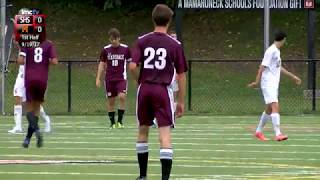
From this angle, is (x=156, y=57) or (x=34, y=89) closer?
(x=156, y=57)

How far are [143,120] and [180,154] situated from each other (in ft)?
12.0

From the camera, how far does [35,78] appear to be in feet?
55.4

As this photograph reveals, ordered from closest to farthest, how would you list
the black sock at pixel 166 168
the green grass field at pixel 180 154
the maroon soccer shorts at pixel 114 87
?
1. the black sock at pixel 166 168
2. the green grass field at pixel 180 154
3. the maroon soccer shorts at pixel 114 87

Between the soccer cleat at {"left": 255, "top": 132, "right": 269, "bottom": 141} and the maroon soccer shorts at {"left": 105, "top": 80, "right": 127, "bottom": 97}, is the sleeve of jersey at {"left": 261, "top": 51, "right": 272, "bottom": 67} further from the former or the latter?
the maroon soccer shorts at {"left": 105, "top": 80, "right": 127, "bottom": 97}

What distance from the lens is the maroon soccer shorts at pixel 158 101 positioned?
1230 centimetres

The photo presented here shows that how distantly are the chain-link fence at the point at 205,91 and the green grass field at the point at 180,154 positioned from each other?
711 cm

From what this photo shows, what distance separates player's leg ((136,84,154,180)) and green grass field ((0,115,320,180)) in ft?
1.75

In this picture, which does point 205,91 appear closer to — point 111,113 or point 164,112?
point 111,113

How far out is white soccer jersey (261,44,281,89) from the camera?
60.6 feet

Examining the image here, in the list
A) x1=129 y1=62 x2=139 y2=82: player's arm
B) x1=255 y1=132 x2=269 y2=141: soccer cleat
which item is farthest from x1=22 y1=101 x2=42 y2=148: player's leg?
x1=129 y1=62 x2=139 y2=82: player's arm

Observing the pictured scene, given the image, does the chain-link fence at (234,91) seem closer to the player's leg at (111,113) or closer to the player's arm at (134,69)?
the player's leg at (111,113)

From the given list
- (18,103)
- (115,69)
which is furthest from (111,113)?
(18,103)

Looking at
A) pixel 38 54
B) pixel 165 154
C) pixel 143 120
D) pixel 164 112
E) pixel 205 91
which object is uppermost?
pixel 38 54
